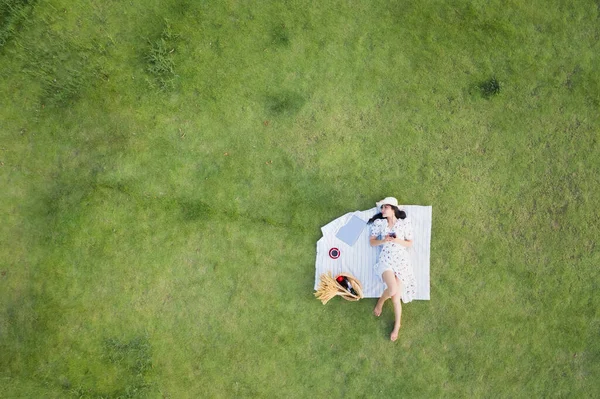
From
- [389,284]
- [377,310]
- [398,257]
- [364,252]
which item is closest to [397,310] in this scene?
[377,310]

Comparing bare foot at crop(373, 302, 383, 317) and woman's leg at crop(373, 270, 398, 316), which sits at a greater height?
woman's leg at crop(373, 270, 398, 316)

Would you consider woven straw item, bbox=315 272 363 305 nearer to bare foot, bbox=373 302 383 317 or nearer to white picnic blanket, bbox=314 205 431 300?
white picnic blanket, bbox=314 205 431 300

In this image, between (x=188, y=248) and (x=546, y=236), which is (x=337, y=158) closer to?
(x=188, y=248)

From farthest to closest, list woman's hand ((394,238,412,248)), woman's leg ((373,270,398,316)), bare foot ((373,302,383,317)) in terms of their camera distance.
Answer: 1. bare foot ((373,302,383,317))
2. woman's hand ((394,238,412,248))
3. woman's leg ((373,270,398,316))

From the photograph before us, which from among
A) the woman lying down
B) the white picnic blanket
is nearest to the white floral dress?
the woman lying down

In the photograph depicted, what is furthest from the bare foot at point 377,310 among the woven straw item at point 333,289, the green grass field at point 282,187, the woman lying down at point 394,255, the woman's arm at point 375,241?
the woman's arm at point 375,241

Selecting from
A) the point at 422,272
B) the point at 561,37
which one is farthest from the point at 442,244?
the point at 561,37
